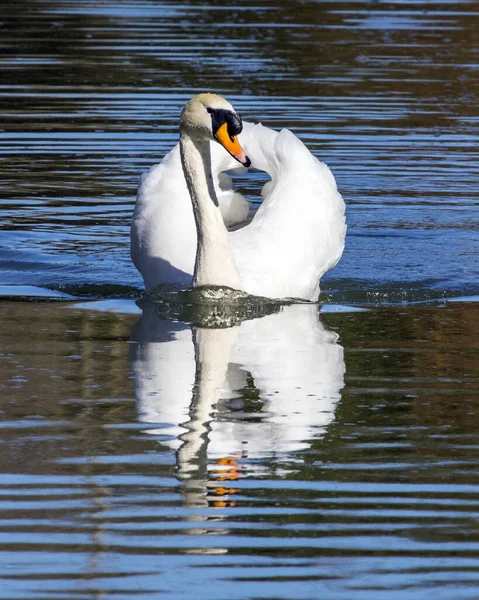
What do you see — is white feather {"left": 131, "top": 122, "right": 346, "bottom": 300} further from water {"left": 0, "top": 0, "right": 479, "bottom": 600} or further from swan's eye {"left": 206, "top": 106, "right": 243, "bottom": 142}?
swan's eye {"left": 206, "top": 106, "right": 243, "bottom": 142}

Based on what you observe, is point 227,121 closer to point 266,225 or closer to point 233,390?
point 266,225

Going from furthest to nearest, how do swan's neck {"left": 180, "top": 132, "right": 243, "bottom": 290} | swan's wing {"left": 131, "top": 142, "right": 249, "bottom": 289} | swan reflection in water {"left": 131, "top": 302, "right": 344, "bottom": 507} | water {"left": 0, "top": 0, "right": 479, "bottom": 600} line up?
swan's wing {"left": 131, "top": 142, "right": 249, "bottom": 289} < swan's neck {"left": 180, "top": 132, "right": 243, "bottom": 290} < swan reflection in water {"left": 131, "top": 302, "right": 344, "bottom": 507} < water {"left": 0, "top": 0, "right": 479, "bottom": 600}

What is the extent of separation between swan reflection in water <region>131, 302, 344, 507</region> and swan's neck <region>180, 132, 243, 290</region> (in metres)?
0.31

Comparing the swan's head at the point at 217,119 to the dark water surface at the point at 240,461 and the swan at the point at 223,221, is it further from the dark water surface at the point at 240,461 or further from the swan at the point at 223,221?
the dark water surface at the point at 240,461

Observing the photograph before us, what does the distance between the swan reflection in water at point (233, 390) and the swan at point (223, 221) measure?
0.87 feet

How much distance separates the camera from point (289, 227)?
889cm

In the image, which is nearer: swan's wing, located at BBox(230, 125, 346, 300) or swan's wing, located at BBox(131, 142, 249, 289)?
swan's wing, located at BBox(230, 125, 346, 300)

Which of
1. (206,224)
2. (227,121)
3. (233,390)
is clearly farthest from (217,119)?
(233,390)

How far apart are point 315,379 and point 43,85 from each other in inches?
453

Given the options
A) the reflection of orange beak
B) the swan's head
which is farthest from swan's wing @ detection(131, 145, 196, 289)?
the reflection of orange beak

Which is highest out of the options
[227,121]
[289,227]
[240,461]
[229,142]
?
[227,121]

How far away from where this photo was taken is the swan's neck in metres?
8.27

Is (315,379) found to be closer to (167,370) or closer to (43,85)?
(167,370)

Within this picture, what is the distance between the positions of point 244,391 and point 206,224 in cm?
185
